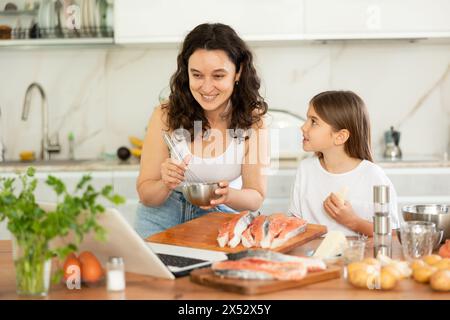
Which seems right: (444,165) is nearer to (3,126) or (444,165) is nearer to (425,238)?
(425,238)

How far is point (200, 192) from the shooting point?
2219 millimetres

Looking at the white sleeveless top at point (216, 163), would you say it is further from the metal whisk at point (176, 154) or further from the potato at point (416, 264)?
the potato at point (416, 264)

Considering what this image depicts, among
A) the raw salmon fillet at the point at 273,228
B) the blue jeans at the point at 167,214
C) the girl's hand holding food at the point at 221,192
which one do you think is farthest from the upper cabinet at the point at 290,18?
the raw salmon fillet at the point at 273,228

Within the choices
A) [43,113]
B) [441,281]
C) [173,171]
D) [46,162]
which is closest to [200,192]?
[173,171]

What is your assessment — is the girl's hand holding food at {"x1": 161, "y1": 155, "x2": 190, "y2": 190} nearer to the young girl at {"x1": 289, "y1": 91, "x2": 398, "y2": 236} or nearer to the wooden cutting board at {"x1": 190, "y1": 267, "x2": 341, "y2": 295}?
the young girl at {"x1": 289, "y1": 91, "x2": 398, "y2": 236}

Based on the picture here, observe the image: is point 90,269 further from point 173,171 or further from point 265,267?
point 173,171

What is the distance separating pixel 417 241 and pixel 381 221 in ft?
0.37

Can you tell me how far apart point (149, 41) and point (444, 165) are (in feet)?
6.02

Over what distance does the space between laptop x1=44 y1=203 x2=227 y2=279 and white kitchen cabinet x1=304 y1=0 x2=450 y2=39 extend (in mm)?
2511

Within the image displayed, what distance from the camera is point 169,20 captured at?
4.12 metres

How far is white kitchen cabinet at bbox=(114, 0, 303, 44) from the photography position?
4098mm

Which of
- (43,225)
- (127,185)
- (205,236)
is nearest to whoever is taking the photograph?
(43,225)

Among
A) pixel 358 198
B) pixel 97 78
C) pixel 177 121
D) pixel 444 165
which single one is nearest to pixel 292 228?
pixel 358 198

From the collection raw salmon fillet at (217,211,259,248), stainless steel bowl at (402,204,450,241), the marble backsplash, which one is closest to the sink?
the marble backsplash
